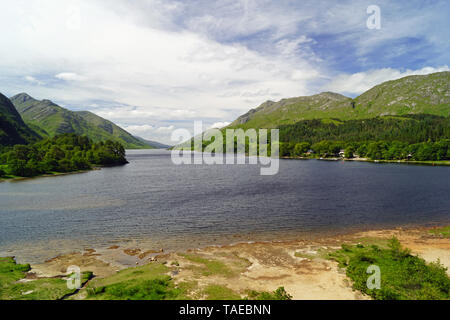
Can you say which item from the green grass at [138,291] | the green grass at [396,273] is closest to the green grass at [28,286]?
the green grass at [138,291]

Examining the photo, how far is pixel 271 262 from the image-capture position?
3089 cm

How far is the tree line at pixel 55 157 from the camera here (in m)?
119

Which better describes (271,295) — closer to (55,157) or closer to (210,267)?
(210,267)

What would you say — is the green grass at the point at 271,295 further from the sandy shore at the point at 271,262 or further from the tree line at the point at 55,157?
the tree line at the point at 55,157

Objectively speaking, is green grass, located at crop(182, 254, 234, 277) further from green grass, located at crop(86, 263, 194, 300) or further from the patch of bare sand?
green grass, located at crop(86, 263, 194, 300)

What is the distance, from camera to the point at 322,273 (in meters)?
27.2

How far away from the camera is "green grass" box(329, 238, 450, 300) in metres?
20.9

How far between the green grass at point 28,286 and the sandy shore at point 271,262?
1.98 meters

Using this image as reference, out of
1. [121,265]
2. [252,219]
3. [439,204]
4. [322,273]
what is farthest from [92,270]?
[439,204]

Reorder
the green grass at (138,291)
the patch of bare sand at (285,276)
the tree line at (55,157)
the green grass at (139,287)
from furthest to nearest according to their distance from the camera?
the tree line at (55,157) → the patch of bare sand at (285,276) → the green grass at (139,287) → the green grass at (138,291)

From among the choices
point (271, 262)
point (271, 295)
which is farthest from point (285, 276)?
point (271, 295)

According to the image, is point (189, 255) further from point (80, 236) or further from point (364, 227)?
point (364, 227)
